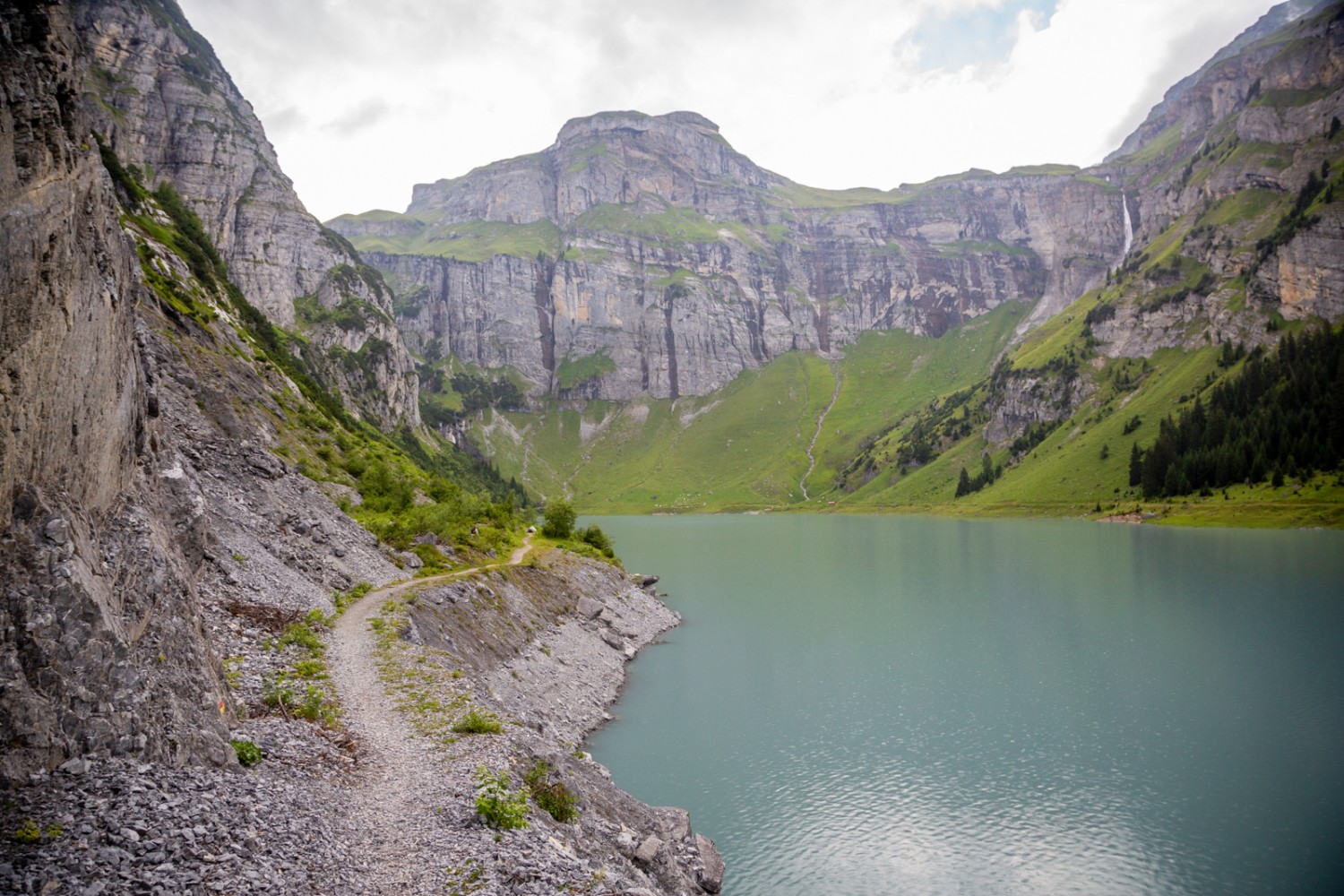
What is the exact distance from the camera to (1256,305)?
18250cm

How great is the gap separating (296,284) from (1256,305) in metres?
246

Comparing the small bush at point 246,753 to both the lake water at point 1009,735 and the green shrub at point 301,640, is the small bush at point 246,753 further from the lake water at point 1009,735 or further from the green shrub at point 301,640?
the lake water at point 1009,735

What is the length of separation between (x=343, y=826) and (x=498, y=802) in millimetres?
3156

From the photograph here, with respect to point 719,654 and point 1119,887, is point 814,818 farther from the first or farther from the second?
point 719,654

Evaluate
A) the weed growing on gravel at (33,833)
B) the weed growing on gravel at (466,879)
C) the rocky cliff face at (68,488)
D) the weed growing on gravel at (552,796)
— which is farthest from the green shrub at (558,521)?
the weed growing on gravel at (33,833)

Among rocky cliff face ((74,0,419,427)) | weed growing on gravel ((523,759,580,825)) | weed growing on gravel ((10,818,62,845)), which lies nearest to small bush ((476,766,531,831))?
weed growing on gravel ((523,759,580,825))

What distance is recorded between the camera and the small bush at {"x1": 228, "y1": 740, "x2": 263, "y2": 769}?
14.1 m

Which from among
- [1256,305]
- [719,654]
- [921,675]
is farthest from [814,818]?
[1256,305]

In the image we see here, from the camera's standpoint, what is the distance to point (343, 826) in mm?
13289

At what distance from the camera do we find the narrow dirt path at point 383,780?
1246cm

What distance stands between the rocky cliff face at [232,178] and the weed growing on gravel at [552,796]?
11904 cm

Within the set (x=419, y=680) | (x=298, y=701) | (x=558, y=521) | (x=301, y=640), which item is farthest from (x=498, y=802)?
(x=558, y=521)

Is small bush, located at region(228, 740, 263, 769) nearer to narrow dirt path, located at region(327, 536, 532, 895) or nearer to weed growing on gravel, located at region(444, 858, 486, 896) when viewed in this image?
narrow dirt path, located at region(327, 536, 532, 895)

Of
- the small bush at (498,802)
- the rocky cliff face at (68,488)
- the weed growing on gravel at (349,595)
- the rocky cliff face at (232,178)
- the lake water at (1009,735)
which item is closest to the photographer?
the rocky cliff face at (68,488)
